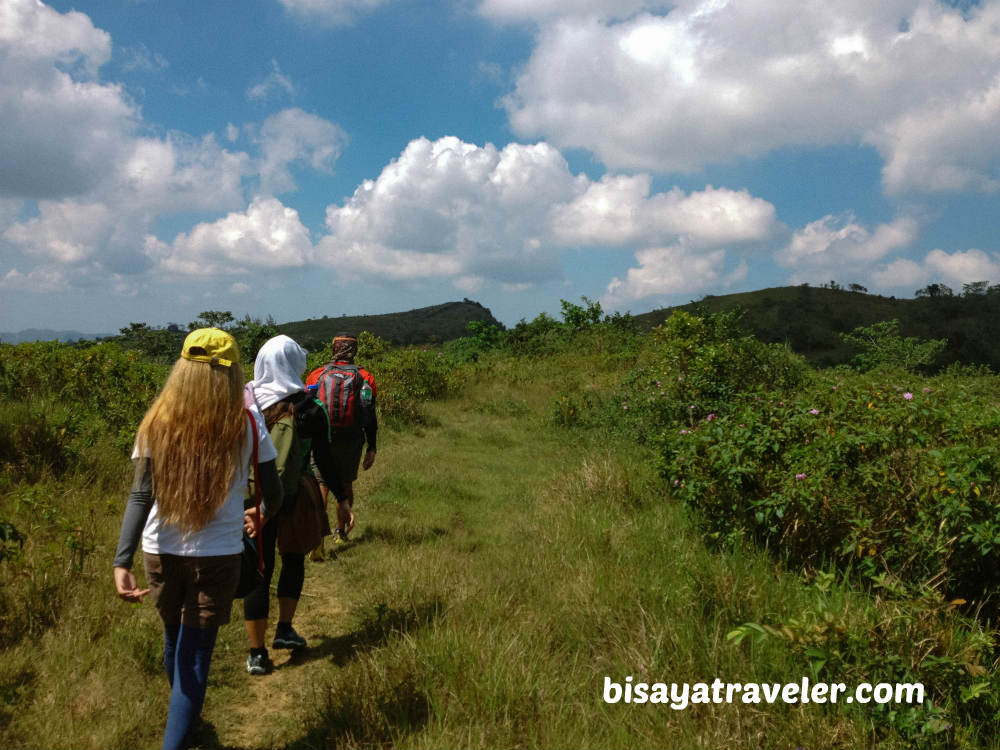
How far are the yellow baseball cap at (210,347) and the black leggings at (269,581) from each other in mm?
1322

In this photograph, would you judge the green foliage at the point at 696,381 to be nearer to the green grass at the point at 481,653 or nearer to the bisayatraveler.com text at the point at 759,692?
the green grass at the point at 481,653

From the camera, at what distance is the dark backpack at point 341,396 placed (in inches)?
206

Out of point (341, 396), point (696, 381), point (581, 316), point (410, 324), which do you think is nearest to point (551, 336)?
point (581, 316)

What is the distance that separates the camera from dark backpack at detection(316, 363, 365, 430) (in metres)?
5.24

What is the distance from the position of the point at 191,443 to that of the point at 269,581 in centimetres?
141

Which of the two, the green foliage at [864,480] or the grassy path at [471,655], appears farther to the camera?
the green foliage at [864,480]

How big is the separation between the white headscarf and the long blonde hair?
0.95m

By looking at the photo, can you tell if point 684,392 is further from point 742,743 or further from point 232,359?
point 232,359

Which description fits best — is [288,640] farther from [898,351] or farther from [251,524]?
[898,351]

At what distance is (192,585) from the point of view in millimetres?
2586

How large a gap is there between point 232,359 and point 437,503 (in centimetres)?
482

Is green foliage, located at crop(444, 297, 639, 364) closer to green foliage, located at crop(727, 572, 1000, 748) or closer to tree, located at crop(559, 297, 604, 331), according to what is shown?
tree, located at crop(559, 297, 604, 331)

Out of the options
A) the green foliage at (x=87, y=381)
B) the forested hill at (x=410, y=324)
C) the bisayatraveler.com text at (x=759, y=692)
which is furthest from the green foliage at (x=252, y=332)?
the forested hill at (x=410, y=324)

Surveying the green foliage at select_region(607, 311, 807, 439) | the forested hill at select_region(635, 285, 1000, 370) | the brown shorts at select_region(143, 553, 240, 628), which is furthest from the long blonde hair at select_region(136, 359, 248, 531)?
the forested hill at select_region(635, 285, 1000, 370)
